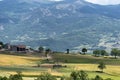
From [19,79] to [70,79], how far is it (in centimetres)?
2181

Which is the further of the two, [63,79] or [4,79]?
[63,79]

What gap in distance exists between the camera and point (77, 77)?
5965 inches

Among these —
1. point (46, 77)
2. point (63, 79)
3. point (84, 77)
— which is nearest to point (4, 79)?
point (46, 77)

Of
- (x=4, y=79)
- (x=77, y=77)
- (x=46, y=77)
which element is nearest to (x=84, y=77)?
(x=77, y=77)

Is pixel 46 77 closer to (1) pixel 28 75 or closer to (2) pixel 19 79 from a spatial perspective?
(2) pixel 19 79

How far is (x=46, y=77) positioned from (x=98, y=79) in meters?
19.2

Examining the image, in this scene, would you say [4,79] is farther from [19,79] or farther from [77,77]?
[77,77]

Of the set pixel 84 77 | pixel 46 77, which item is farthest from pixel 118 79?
pixel 46 77

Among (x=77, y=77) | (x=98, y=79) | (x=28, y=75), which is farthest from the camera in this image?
(x=28, y=75)

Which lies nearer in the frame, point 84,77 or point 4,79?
point 4,79

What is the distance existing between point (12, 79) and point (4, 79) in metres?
3.80

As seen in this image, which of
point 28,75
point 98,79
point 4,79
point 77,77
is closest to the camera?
point 4,79

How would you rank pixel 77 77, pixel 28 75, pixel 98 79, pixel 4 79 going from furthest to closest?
pixel 28 75 < pixel 77 77 < pixel 98 79 < pixel 4 79

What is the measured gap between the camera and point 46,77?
132m
